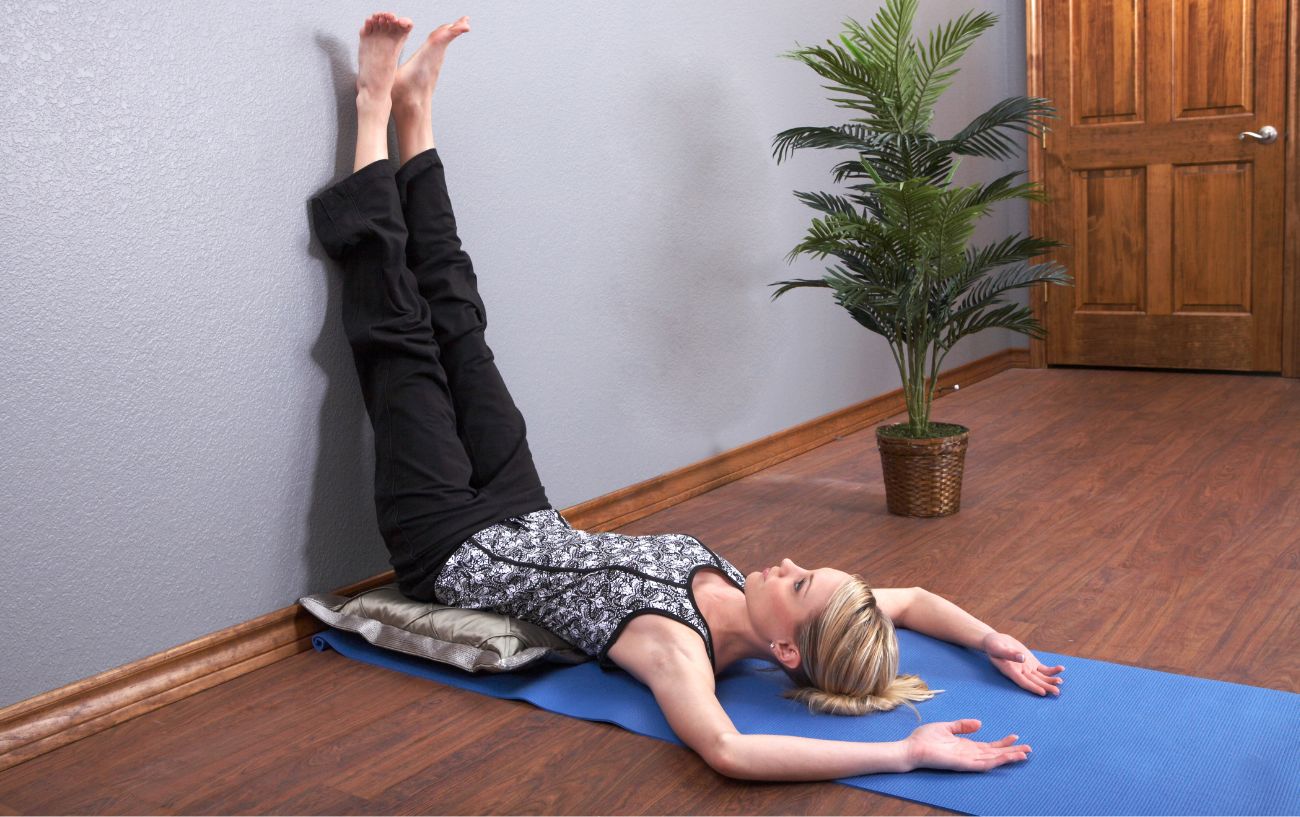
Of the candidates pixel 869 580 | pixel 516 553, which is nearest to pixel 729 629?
pixel 516 553

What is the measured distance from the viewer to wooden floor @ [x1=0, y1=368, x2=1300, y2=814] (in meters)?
1.66

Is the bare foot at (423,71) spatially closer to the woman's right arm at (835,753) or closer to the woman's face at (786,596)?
the woman's face at (786,596)

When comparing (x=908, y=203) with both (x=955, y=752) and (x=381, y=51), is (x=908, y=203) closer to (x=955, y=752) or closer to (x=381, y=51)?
(x=381, y=51)

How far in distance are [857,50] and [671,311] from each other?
88 centimetres

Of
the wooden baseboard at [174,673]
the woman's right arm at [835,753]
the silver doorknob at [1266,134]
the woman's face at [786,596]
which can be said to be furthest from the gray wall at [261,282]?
the silver doorknob at [1266,134]

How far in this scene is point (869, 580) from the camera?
2.47m

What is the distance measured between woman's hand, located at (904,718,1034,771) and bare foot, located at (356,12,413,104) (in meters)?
1.59

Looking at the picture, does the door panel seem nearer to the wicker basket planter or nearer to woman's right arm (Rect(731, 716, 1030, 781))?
the wicker basket planter

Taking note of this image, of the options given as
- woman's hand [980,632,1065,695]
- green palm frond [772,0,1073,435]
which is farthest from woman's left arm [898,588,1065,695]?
green palm frond [772,0,1073,435]

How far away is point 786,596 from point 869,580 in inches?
30.5

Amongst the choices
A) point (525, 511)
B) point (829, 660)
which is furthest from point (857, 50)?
point (829, 660)

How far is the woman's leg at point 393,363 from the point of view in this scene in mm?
2195

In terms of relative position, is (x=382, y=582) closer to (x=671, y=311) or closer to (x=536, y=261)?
(x=536, y=261)

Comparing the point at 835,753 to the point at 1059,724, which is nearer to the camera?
the point at 835,753
